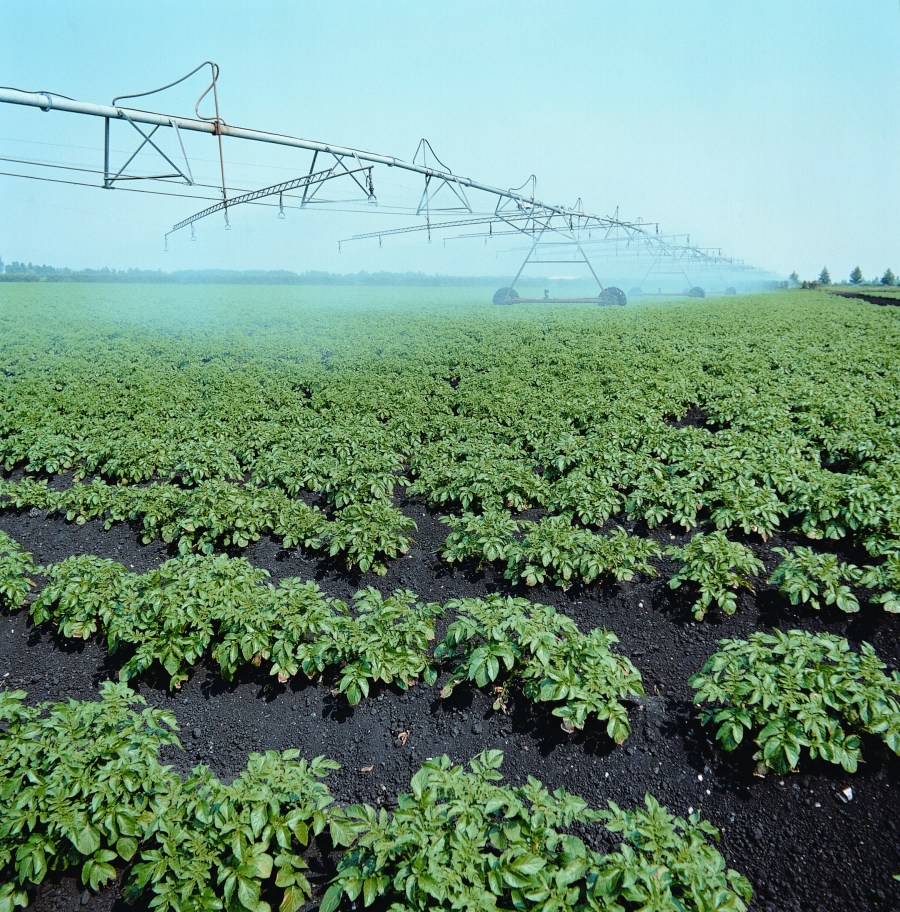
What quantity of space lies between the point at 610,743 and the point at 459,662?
61.1 inches

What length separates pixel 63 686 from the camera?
17.5 feet

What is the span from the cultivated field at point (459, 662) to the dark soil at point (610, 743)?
25 millimetres

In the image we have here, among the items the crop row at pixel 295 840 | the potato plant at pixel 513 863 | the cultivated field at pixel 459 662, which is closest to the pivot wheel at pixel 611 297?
the cultivated field at pixel 459 662

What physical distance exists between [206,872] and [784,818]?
384 centimetres

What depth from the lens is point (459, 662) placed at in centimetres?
524

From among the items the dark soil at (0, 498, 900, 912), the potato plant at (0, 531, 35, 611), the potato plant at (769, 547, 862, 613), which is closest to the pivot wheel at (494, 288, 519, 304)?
the dark soil at (0, 498, 900, 912)

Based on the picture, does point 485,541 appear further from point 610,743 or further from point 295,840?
point 295,840

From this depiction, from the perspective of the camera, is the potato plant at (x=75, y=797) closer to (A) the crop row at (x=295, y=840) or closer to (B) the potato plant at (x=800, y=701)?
(A) the crop row at (x=295, y=840)

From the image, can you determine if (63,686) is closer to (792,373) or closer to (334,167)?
(334,167)

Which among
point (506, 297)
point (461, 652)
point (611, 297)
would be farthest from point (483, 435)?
point (506, 297)

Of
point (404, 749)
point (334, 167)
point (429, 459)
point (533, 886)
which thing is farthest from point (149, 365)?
point (533, 886)

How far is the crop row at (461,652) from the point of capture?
12.9ft

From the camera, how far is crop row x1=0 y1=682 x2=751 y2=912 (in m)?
2.82

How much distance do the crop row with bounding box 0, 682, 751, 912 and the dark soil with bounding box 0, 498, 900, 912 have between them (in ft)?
1.36
